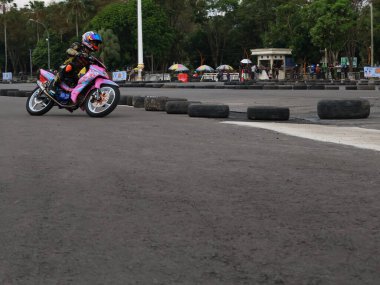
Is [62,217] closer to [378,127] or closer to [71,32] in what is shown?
[378,127]

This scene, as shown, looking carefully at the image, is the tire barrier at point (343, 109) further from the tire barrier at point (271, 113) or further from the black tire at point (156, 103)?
the black tire at point (156, 103)

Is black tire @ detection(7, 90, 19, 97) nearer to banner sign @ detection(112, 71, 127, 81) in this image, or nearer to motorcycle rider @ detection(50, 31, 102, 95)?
motorcycle rider @ detection(50, 31, 102, 95)

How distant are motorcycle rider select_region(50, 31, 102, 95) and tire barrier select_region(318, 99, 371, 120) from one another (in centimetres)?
441

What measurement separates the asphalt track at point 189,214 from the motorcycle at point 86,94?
4.48 meters

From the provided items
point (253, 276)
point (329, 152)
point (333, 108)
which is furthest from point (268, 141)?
point (253, 276)

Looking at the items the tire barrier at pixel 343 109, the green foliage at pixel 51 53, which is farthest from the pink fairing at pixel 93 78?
the green foliage at pixel 51 53

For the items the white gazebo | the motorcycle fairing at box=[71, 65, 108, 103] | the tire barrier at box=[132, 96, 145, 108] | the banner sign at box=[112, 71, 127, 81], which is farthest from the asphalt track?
the white gazebo

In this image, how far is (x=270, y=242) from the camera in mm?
3490

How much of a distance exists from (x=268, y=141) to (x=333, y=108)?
4.06 metres

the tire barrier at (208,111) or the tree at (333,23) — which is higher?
the tree at (333,23)

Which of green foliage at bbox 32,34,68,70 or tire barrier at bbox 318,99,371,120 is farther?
green foliage at bbox 32,34,68,70

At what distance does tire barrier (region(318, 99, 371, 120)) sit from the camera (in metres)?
11.8

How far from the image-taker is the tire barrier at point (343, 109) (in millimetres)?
11773

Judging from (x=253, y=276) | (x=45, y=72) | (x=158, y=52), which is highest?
(x=158, y=52)
